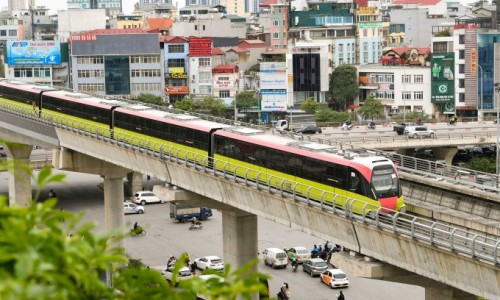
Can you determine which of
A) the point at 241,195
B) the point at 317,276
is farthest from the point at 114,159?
the point at 241,195

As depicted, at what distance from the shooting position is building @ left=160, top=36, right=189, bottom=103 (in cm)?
10431

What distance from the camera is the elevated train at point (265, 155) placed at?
28.0 meters

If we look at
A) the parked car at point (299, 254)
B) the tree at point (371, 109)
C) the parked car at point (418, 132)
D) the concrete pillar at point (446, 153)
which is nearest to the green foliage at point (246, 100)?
the tree at point (371, 109)

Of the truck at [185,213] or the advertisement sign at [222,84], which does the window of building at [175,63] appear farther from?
the truck at [185,213]

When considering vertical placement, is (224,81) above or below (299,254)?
above

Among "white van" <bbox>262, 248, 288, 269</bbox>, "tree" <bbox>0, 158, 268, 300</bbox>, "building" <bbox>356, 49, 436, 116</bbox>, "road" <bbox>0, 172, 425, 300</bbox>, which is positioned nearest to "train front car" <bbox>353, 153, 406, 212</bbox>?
"road" <bbox>0, 172, 425, 300</bbox>

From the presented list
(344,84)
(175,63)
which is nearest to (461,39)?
(344,84)

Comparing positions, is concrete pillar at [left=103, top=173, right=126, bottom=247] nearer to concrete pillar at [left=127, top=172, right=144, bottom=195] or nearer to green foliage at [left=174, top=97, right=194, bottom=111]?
concrete pillar at [left=127, top=172, right=144, bottom=195]

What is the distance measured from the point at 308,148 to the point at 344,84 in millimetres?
74795

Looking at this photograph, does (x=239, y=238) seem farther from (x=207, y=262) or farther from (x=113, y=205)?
(x=113, y=205)

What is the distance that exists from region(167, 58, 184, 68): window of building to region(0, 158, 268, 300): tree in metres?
97.1

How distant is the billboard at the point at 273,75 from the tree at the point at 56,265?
9419 centimetres

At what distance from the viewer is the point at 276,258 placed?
45469 millimetres

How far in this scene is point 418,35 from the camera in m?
132
